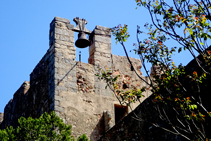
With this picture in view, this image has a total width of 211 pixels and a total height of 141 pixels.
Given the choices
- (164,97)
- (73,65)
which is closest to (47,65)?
(73,65)

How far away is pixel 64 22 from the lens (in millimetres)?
12148

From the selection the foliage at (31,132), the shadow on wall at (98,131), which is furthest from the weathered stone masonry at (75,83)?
the foliage at (31,132)

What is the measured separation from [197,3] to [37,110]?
22.8ft

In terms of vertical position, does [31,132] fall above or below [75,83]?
below

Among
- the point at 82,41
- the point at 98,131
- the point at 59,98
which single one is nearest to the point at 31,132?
the point at 59,98

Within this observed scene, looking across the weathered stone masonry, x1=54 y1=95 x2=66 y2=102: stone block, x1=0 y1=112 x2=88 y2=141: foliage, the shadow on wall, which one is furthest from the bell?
x1=0 y1=112 x2=88 y2=141: foliage

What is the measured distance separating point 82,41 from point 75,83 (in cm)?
141

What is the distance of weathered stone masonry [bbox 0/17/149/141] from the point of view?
1097cm

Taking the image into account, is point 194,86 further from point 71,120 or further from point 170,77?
point 71,120

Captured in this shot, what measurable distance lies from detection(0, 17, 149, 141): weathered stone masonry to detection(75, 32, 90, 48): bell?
18cm

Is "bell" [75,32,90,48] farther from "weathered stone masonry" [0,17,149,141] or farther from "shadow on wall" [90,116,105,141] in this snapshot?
"shadow on wall" [90,116,105,141]

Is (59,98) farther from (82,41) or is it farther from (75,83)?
(82,41)

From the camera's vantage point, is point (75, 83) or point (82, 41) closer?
point (75, 83)

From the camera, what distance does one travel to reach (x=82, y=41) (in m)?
12.1
